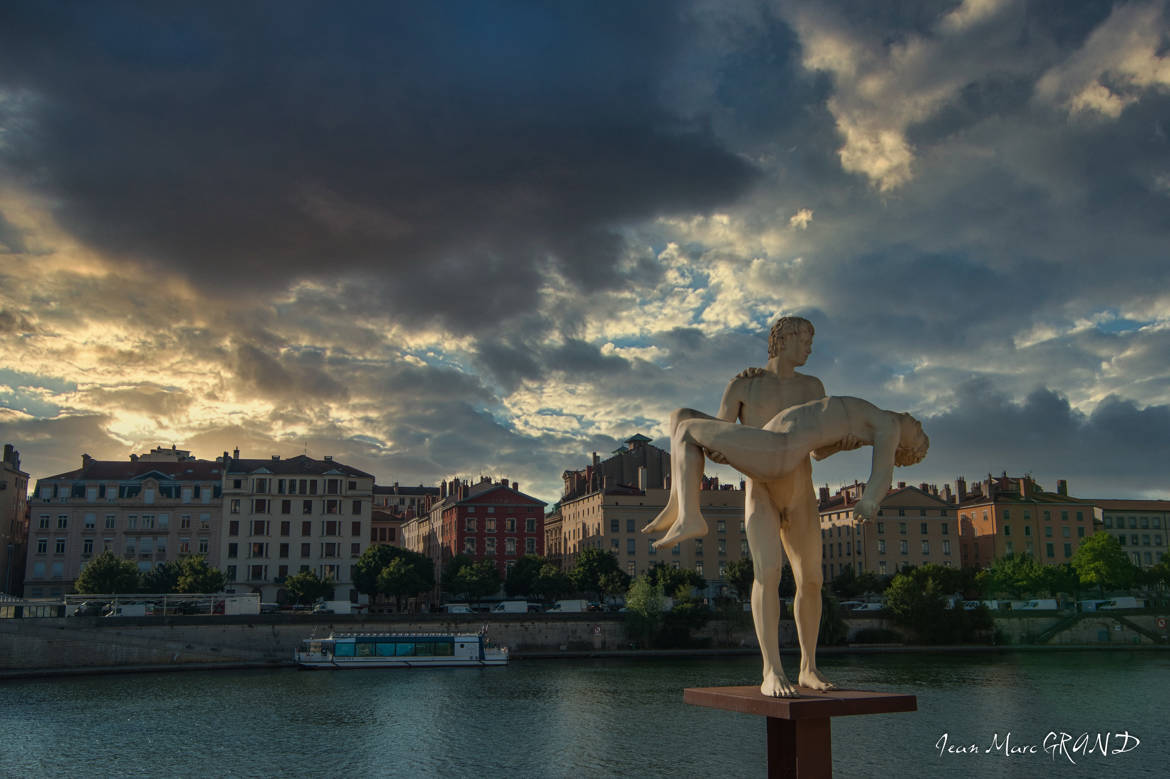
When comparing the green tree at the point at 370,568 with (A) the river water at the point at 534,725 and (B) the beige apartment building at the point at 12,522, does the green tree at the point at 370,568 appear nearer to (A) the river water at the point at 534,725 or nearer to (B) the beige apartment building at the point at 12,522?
(A) the river water at the point at 534,725

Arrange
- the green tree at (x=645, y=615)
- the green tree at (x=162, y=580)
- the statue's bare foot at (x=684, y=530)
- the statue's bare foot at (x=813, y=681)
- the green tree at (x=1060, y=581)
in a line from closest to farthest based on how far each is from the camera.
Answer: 1. the statue's bare foot at (x=684, y=530)
2. the statue's bare foot at (x=813, y=681)
3. the green tree at (x=645, y=615)
4. the green tree at (x=162, y=580)
5. the green tree at (x=1060, y=581)

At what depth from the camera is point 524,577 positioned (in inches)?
3221

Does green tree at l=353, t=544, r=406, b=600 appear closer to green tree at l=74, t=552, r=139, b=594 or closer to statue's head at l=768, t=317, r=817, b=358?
green tree at l=74, t=552, r=139, b=594

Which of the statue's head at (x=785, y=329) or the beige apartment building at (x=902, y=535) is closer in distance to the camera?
the statue's head at (x=785, y=329)

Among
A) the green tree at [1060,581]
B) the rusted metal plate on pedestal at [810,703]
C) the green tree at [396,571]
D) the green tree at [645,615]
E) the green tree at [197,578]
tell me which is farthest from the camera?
the green tree at [1060,581]

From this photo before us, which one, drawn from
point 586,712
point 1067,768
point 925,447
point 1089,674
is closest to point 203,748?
point 586,712

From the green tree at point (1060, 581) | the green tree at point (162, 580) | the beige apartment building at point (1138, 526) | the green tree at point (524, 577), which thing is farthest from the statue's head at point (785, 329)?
the beige apartment building at point (1138, 526)

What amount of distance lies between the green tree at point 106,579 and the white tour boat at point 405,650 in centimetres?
1654

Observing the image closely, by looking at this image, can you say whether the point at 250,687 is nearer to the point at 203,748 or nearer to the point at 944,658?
the point at 203,748

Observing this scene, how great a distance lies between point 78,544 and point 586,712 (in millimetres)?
55597

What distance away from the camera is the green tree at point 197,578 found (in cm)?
6831

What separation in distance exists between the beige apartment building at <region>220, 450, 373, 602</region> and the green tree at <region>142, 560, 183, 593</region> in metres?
8.14

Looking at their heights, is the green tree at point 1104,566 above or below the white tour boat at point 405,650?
above

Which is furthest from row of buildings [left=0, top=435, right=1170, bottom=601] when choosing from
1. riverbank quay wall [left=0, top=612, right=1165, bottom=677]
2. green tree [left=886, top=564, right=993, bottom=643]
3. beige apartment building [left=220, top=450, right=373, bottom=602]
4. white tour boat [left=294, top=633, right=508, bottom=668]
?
white tour boat [left=294, top=633, right=508, bottom=668]
